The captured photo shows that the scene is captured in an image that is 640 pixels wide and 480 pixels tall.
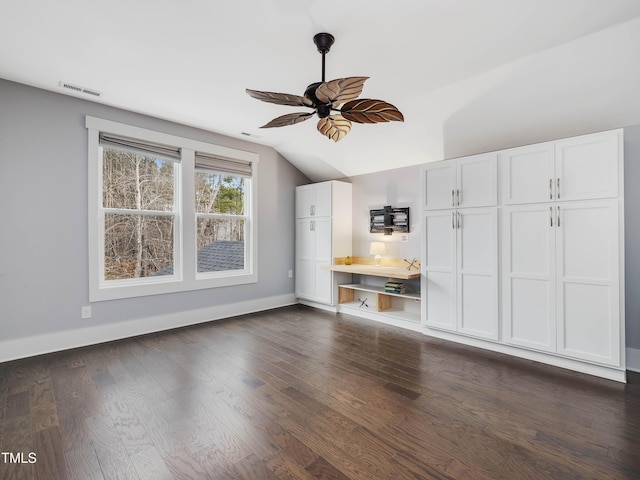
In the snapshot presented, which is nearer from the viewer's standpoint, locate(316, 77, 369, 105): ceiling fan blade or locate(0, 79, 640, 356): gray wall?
locate(316, 77, 369, 105): ceiling fan blade

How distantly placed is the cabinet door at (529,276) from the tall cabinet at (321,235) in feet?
7.78

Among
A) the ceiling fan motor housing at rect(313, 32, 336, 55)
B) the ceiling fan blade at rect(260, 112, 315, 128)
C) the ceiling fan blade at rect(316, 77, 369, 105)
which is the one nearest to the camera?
the ceiling fan blade at rect(316, 77, 369, 105)

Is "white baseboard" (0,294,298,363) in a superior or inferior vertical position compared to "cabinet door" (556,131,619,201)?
inferior

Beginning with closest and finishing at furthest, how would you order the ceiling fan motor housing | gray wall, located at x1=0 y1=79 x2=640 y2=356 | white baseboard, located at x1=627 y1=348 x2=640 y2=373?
the ceiling fan motor housing → white baseboard, located at x1=627 y1=348 x2=640 y2=373 → gray wall, located at x1=0 y1=79 x2=640 y2=356

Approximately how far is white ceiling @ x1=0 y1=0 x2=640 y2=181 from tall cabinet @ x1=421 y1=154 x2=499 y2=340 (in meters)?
0.52

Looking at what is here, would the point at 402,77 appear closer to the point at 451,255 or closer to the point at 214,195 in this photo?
the point at 451,255

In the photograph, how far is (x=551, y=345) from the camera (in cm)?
283

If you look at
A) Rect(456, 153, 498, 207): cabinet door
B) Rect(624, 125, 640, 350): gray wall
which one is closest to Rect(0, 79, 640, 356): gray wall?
Rect(624, 125, 640, 350): gray wall

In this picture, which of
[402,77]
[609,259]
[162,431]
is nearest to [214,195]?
[402,77]

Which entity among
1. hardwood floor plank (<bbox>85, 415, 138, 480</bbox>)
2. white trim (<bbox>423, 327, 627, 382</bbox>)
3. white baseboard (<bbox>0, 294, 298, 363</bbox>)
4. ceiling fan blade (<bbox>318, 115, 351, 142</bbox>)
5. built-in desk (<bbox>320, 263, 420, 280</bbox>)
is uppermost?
ceiling fan blade (<bbox>318, 115, 351, 142</bbox>)

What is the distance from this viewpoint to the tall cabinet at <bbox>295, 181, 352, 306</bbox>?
15.9 feet

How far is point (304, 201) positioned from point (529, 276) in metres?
3.39

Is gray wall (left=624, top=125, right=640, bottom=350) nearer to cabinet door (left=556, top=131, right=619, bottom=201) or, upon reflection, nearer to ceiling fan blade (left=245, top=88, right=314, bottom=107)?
cabinet door (left=556, top=131, right=619, bottom=201)

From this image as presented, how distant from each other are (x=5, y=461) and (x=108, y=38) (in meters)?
2.80
